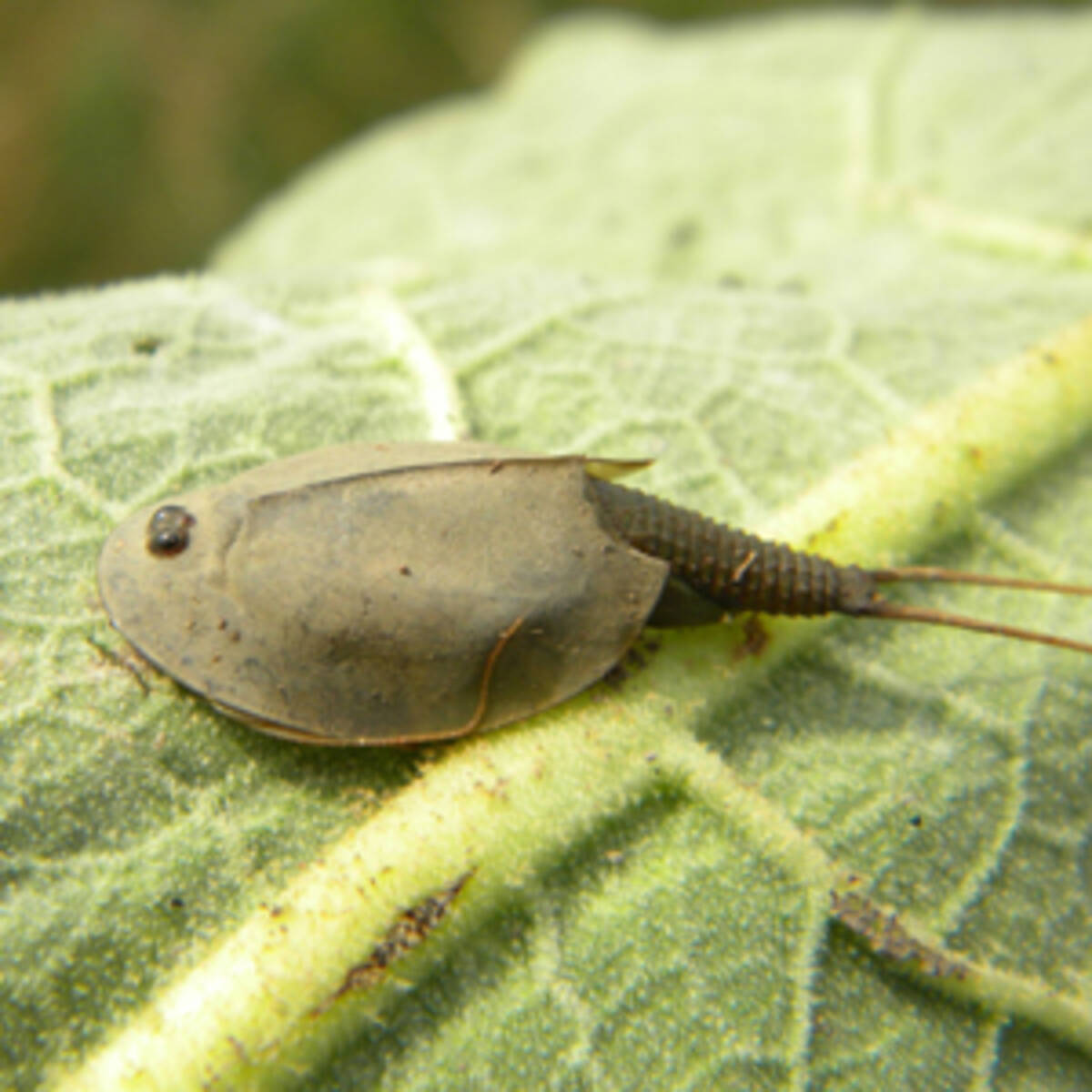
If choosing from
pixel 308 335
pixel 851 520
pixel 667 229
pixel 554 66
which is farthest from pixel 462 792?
pixel 554 66

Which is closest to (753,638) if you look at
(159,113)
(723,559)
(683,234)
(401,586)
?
(723,559)

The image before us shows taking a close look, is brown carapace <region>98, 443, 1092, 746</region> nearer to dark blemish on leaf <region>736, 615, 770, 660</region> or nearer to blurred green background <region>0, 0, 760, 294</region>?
dark blemish on leaf <region>736, 615, 770, 660</region>

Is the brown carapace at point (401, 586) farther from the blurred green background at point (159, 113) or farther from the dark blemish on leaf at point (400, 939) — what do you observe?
the blurred green background at point (159, 113)

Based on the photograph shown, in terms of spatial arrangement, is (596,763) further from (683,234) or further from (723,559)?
(683,234)

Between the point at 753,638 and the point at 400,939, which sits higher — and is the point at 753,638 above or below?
above

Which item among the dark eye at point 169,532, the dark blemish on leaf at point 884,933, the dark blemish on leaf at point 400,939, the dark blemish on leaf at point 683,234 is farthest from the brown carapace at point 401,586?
the dark blemish on leaf at point 683,234

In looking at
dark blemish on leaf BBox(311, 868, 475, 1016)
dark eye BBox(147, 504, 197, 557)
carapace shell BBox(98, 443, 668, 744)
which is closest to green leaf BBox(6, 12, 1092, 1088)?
dark blemish on leaf BBox(311, 868, 475, 1016)
